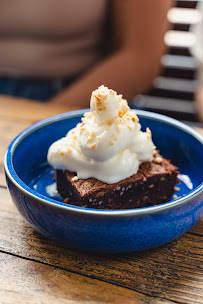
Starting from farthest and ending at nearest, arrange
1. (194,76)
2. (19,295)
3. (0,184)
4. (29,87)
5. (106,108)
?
(194,76) → (29,87) → (0,184) → (106,108) → (19,295)

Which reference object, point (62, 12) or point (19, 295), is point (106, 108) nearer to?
point (19, 295)

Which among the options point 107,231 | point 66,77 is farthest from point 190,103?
point 107,231

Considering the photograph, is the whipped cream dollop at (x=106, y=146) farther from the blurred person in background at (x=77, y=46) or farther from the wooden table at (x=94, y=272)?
the blurred person in background at (x=77, y=46)

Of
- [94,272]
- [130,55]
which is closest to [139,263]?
[94,272]

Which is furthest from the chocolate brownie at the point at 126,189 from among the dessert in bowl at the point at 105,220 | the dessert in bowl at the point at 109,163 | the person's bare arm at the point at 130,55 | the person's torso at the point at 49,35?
the person's torso at the point at 49,35

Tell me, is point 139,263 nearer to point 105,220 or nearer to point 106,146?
point 105,220

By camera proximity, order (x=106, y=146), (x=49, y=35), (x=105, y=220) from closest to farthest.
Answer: (x=105, y=220), (x=106, y=146), (x=49, y=35)
